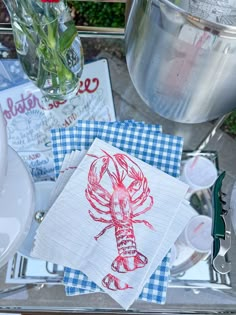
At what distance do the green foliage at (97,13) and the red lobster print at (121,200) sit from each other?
1.49 feet

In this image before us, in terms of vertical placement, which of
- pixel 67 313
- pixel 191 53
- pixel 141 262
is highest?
pixel 191 53

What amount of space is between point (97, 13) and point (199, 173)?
18.7 inches

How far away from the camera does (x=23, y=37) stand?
19.2 inches

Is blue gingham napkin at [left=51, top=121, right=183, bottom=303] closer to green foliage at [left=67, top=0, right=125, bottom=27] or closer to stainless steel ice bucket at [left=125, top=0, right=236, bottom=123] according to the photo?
stainless steel ice bucket at [left=125, top=0, right=236, bottom=123]

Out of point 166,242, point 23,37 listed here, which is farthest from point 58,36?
point 166,242

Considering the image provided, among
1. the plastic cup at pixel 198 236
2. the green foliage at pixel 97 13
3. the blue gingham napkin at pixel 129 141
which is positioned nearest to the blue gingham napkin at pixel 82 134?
the blue gingham napkin at pixel 129 141

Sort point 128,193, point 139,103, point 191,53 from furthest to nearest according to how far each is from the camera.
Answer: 1. point 139,103
2. point 128,193
3. point 191,53

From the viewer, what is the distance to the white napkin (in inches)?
17.7

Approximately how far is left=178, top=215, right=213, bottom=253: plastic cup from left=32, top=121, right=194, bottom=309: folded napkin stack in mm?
65

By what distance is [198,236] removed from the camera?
54 cm

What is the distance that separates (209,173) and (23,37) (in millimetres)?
308

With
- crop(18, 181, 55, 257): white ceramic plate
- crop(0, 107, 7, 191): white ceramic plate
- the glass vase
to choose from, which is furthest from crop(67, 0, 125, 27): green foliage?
crop(0, 107, 7, 191): white ceramic plate

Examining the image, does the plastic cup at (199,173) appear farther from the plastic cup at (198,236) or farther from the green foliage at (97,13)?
the green foliage at (97,13)

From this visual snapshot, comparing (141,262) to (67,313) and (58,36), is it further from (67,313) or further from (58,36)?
(58,36)
